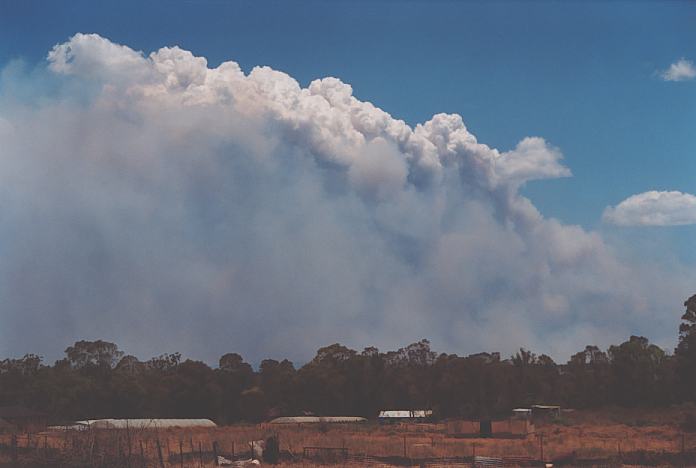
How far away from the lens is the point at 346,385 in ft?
349

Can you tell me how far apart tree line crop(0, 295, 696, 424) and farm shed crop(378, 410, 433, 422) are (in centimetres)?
374

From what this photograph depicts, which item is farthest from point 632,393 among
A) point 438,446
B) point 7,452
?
point 7,452

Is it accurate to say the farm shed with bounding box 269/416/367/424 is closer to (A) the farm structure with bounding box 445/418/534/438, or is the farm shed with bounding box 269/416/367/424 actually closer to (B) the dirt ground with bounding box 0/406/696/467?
(B) the dirt ground with bounding box 0/406/696/467

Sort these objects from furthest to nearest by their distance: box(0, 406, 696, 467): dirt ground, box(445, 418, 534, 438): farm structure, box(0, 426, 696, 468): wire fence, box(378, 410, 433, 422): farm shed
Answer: box(378, 410, 433, 422): farm shed, box(445, 418, 534, 438): farm structure, box(0, 406, 696, 467): dirt ground, box(0, 426, 696, 468): wire fence

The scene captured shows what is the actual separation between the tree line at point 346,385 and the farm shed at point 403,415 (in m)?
3.74

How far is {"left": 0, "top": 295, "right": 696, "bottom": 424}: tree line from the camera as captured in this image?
92.1 metres

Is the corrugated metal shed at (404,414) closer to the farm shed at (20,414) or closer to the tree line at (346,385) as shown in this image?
the tree line at (346,385)

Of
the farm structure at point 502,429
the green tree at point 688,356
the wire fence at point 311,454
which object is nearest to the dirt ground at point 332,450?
the wire fence at point 311,454

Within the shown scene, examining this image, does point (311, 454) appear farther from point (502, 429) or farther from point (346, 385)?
point (346, 385)

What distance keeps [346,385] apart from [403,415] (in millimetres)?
12726

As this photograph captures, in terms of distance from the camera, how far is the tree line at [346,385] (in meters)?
92.1

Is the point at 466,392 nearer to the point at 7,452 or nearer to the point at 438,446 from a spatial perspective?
the point at 438,446

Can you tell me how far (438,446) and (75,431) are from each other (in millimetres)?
22224

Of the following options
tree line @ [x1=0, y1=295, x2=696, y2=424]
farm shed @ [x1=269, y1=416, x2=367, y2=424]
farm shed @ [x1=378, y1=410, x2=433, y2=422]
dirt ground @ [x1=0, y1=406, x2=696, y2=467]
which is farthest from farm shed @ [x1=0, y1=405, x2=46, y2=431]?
farm shed @ [x1=378, y1=410, x2=433, y2=422]
